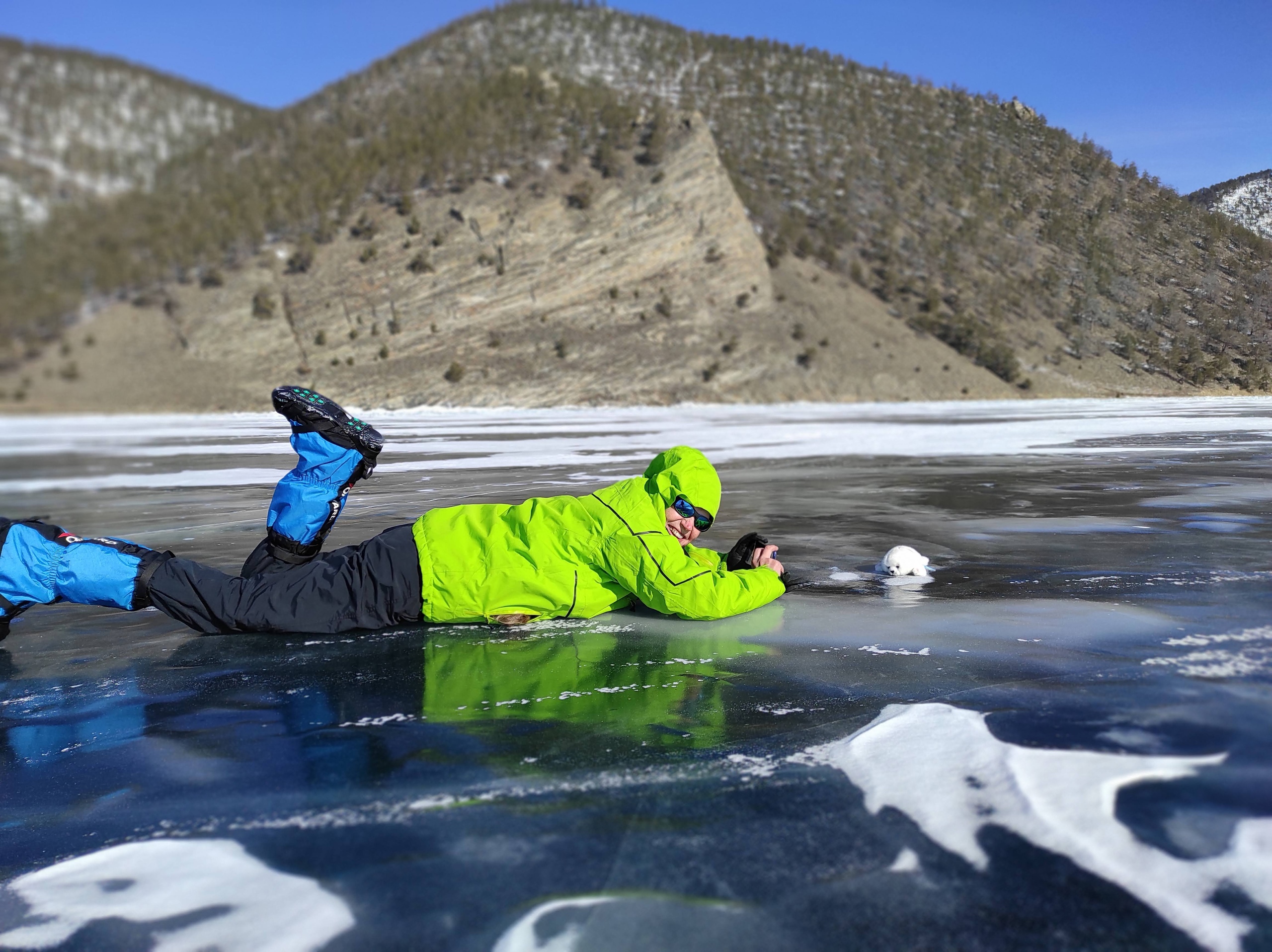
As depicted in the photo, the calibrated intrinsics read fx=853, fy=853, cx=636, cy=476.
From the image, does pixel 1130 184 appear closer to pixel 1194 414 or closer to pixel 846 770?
pixel 1194 414

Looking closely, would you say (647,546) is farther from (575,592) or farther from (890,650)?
(890,650)

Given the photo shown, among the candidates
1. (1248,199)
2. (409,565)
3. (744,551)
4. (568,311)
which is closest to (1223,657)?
(744,551)

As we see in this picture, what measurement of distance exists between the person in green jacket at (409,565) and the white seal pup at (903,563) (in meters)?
0.94

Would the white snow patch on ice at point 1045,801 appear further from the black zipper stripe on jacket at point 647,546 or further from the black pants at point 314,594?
the black pants at point 314,594

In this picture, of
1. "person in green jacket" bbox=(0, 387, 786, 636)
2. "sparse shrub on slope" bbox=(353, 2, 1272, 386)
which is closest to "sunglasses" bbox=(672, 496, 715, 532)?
"person in green jacket" bbox=(0, 387, 786, 636)

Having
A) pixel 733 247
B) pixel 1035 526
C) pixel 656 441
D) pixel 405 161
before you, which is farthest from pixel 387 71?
pixel 1035 526

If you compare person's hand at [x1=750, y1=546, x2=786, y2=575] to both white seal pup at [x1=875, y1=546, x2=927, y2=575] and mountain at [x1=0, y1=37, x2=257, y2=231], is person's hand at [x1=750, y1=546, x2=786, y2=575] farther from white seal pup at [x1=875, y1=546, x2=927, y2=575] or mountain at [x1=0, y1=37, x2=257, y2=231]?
mountain at [x1=0, y1=37, x2=257, y2=231]

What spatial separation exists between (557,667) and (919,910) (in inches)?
64.3

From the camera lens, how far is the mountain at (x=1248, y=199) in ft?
36.0

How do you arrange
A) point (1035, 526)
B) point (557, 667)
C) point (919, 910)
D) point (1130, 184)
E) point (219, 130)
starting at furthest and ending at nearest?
1. point (1130, 184)
2. point (219, 130)
3. point (1035, 526)
4. point (557, 667)
5. point (919, 910)

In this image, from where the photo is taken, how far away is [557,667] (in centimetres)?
289

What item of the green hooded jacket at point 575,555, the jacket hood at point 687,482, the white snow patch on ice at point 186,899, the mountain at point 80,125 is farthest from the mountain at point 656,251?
the white snow patch on ice at point 186,899

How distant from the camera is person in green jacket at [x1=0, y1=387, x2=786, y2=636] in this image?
305 cm

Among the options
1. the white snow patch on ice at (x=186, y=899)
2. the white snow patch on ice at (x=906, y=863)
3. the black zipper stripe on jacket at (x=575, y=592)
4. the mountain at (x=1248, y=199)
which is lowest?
the white snow patch on ice at (x=906, y=863)
